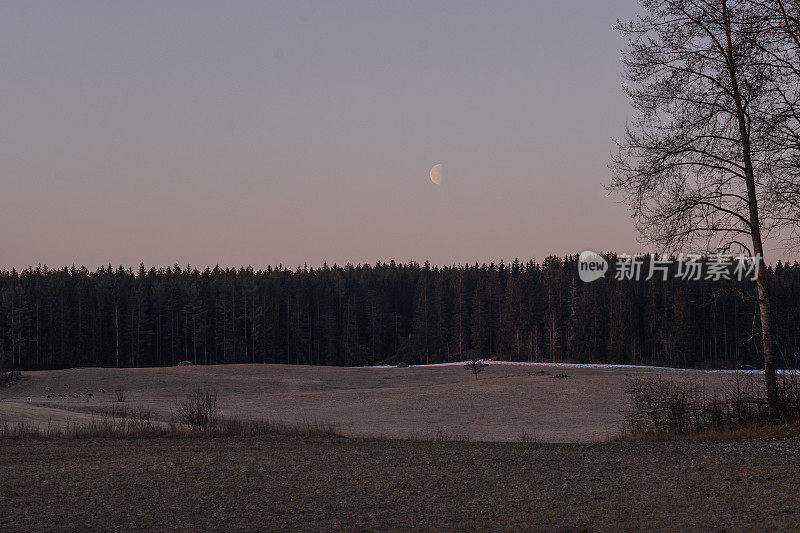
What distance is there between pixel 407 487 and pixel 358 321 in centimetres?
10547

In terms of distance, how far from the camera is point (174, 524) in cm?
815

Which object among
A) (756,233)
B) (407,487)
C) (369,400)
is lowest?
(369,400)

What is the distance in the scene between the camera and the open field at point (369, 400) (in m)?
26.1

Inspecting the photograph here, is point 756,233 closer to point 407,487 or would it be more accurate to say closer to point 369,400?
point 407,487

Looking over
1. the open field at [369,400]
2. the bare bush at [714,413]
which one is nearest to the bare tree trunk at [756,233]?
the bare bush at [714,413]

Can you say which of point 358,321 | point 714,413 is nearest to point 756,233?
point 714,413

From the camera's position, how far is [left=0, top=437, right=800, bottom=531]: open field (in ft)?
26.6

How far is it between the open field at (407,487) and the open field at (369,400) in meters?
5.69

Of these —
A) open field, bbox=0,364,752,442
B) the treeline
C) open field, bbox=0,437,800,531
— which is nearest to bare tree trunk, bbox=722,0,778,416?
open field, bbox=0,437,800,531

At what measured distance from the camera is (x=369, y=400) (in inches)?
1505

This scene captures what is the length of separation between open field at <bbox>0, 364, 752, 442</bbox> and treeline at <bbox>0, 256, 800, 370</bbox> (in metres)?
36.9

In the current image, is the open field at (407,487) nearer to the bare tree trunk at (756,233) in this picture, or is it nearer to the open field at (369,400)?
the bare tree trunk at (756,233)

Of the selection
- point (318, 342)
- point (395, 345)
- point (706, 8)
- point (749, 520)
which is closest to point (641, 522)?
point (749, 520)

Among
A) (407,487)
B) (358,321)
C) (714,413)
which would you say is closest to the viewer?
(407,487)
